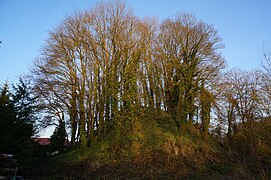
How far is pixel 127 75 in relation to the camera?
62.9 ft

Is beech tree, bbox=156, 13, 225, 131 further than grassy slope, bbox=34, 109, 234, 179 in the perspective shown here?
Yes

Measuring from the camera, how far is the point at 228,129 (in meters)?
20.2

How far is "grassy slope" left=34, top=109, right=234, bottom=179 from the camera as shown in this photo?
1502 centimetres

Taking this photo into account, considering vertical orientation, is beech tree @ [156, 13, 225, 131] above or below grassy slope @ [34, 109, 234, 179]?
above

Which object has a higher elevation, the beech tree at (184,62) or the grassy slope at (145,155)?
the beech tree at (184,62)

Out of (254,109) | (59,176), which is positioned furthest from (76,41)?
(254,109)

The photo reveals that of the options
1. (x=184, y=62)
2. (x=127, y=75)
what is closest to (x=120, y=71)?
(x=127, y=75)

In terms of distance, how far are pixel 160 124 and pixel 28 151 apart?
1021 centimetres

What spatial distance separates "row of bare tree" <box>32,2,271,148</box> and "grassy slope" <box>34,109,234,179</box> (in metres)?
0.91

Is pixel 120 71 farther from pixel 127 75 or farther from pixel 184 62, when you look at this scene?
pixel 184 62

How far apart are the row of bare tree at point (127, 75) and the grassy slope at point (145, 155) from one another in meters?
0.91

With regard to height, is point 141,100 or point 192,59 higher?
point 192,59

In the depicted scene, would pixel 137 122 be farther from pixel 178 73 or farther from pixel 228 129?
pixel 228 129

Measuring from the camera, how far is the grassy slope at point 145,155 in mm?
15016
